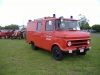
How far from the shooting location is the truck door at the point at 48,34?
8.02 m

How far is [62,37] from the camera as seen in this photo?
7.10 m

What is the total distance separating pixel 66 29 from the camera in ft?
25.4

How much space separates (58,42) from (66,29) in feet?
2.92

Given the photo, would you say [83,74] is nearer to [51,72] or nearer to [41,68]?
[51,72]

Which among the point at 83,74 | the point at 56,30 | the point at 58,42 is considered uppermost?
the point at 56,30

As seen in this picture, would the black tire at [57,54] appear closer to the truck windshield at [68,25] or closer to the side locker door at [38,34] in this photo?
the truck windshield at [68,25]

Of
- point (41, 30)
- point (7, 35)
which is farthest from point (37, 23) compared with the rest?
point (7, 35)

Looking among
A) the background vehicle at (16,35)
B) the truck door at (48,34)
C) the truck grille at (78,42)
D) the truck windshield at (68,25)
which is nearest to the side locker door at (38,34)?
the truck door at (48,34)

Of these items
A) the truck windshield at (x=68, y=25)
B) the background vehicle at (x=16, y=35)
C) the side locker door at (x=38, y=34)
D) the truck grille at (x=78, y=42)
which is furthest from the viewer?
the background vehicle at (x=16, y=35)

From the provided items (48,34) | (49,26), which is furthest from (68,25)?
(48,34)

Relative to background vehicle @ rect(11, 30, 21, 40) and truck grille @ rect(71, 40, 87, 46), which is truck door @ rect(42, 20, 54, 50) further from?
background vehicle @ rect(11, 30, 21, 40)

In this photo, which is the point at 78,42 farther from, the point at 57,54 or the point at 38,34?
the point at 38,34

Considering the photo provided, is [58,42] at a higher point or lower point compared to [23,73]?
higher

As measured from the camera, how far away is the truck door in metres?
8.02
